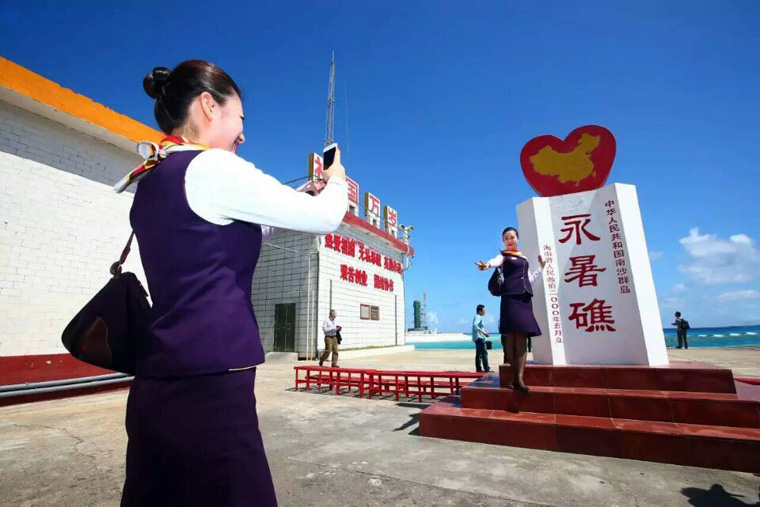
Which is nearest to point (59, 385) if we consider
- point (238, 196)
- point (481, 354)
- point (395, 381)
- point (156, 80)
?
point (395, 381)

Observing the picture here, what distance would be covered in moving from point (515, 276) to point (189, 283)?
12.4ft

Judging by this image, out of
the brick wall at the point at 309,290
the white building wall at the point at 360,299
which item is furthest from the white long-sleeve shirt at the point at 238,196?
the white building wall at the point at 360,299

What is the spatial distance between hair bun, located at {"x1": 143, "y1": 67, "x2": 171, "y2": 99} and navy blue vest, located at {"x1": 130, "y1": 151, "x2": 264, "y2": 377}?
1.18 feet

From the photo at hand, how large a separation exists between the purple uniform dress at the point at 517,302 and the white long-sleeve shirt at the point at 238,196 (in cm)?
350

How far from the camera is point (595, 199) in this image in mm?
4672

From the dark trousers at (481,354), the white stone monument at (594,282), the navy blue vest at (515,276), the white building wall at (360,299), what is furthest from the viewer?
the white building wall at (360,299)

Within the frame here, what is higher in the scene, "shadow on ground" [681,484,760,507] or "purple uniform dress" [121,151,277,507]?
"purple uniform dress" [121,151,277,507]

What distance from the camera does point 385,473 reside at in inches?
116

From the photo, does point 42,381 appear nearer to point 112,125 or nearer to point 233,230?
point 112,125

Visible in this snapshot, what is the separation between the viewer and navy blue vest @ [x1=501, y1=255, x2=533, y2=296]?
13.1ft

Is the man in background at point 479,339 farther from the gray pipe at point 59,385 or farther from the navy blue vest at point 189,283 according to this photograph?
the navy blue vest at point 189,283

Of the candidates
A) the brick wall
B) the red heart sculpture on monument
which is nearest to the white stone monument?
the red heart sculpture on monument

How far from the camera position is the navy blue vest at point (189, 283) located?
2.69 ft

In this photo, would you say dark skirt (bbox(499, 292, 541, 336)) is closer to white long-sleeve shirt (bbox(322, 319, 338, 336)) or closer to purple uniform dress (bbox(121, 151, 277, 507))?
purple uniform dress (bbox(121, 151, 277, 507))
